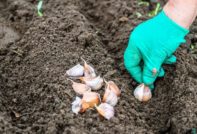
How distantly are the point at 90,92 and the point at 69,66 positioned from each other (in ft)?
1.09

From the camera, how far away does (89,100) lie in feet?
8.72

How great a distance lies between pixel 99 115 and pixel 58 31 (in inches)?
36.3

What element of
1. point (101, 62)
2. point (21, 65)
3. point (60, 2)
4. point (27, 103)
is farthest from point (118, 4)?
point (27, 103)

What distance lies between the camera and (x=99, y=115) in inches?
104

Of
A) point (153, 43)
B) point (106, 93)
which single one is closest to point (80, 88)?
point (106, 93)

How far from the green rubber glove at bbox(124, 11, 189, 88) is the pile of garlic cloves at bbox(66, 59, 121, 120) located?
0.24 m

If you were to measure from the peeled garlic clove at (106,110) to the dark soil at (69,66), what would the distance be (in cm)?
4

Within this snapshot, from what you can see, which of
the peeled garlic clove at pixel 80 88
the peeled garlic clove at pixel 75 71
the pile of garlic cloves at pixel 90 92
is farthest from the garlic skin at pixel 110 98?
the peeled garlic clove at pixel 75 71

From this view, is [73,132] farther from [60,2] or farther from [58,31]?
[60,2]

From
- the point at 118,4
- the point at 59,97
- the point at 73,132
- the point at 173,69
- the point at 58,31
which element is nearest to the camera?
the point at 73,132

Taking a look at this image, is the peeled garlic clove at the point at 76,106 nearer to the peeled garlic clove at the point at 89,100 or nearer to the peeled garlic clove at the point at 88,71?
the peeled garlic clove at the point at 89,100

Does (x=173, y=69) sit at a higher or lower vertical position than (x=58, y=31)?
lower

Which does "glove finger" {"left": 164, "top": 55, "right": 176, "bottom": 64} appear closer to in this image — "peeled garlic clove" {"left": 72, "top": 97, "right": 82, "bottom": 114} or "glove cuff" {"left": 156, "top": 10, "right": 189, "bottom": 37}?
"glove cuff" {"left": 156, "top": 10, "right": 189, "bottom": 37}

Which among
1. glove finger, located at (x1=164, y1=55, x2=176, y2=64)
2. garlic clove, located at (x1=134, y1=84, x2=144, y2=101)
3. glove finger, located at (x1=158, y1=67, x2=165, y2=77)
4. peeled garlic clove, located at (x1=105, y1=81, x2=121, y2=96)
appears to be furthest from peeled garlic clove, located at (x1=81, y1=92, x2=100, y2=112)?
glove finger, located at (x1=164, y1=55, x2=176, y2=64)
